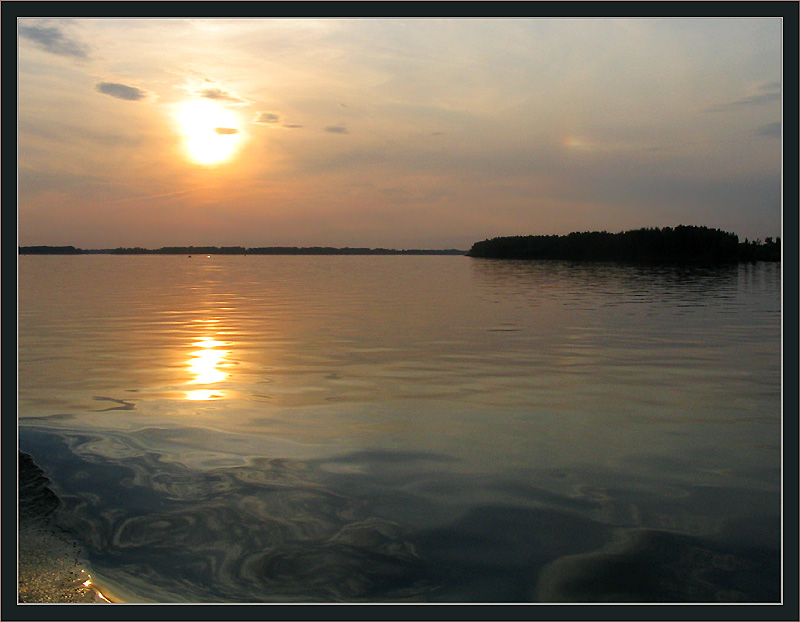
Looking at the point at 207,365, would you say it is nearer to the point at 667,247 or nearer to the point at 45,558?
the point at 45,558

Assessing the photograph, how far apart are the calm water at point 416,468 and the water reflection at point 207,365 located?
0.32 feet

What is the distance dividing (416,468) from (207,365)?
9.07m

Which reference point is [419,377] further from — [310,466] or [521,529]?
[521,529]

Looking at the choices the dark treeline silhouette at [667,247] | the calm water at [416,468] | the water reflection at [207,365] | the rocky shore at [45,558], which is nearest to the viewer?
the rocky shore at [45,558]

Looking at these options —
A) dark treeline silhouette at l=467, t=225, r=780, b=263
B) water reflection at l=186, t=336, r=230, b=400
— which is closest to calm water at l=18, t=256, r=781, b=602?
water reflection at l=186, t=336, r=230, b=400

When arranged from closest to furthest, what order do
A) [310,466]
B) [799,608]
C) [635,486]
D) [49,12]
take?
[799,608], [49,12], [635,486], [310,466]

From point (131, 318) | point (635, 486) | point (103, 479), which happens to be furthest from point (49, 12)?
point (131, 318)

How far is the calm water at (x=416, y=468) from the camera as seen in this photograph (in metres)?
6.24

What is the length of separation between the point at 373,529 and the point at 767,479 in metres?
5.14

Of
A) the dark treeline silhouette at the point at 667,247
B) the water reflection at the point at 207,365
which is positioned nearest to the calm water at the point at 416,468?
the water reflection at the point at 207,365

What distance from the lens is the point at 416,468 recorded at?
28.5 ft

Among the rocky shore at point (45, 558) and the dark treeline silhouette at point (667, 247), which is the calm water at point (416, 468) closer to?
the rocky shore at point (45, 558)

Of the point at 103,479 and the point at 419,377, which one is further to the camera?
the point at 419,377

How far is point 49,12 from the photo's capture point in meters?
6.67
